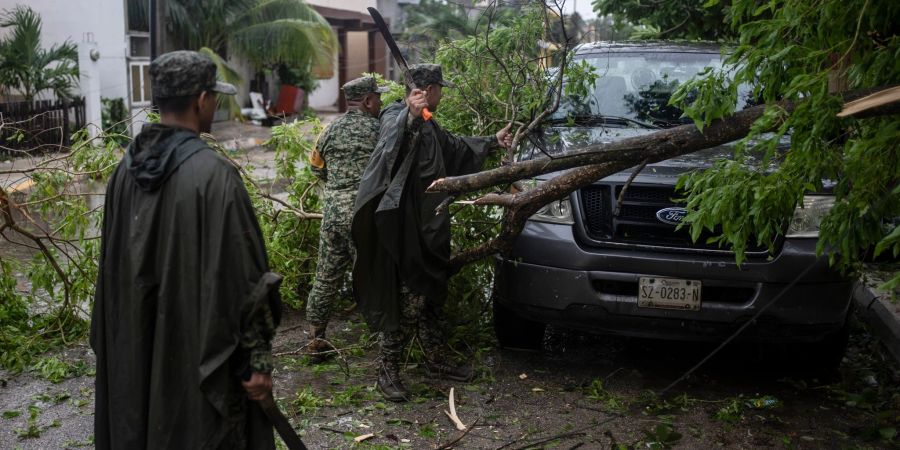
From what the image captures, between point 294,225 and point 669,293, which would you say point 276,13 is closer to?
point 294,225

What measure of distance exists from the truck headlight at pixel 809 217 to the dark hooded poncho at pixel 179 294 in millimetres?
3330

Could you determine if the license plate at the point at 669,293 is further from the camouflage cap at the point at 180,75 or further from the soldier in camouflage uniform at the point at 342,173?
the camouflage cap at the point at 180,75

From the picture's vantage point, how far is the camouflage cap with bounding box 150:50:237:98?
3107mm

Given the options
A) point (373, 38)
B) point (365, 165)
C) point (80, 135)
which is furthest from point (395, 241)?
point (373, 38)

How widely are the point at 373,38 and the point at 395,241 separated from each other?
1250 inches

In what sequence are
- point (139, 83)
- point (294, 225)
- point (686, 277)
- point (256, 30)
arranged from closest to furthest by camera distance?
point (686, 277)
point (294, 225)
point (139, 83)
point (256, 30)

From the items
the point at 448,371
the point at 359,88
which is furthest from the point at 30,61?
the point at 448,371

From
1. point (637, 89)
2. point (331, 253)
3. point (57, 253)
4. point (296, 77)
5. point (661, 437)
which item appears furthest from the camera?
point (296, 77)

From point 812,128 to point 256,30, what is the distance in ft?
69.3

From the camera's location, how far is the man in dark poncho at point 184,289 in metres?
3.04

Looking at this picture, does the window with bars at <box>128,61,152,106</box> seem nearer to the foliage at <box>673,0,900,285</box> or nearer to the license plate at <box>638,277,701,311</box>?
the license plate at <box>638,277,701,311</box>

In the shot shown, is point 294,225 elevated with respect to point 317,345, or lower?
elevated

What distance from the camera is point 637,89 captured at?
6672 millimetres

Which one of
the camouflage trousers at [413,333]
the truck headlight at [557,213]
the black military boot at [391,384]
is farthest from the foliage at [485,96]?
the black military boot at [391,384]
